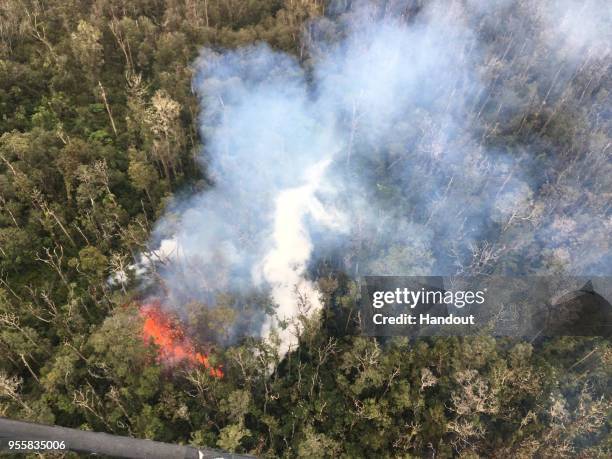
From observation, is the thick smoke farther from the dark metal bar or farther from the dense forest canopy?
the dark metal bar

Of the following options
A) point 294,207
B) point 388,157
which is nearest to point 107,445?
point 294,207

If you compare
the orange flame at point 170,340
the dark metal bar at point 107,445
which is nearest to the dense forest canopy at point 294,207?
the orange flame at point 170,340

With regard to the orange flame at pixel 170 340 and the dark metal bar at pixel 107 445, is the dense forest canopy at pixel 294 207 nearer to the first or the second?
the orange flame at pixel 170 340

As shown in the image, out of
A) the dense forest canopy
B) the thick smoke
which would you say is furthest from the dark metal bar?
the thick smoke

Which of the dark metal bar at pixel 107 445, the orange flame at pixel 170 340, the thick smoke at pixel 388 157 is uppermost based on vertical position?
the thick smoke at pixel 388 157

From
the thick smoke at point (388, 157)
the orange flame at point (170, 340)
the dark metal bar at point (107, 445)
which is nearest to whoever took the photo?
the dark metal bar at point (107, 445)

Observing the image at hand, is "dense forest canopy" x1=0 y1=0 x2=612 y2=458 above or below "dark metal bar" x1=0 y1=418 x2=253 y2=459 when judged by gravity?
above

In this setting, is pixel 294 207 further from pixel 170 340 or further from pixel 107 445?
pixel 107 445
